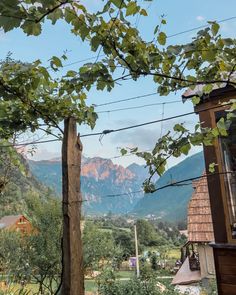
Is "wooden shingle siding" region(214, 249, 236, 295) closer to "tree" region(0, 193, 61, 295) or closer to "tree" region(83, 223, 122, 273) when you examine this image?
"tree" region(0, 193, 61, 295)

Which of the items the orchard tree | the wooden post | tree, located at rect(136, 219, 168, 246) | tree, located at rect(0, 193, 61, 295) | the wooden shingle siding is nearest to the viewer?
the orchard tree

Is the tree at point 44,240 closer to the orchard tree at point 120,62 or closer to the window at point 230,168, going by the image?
the window at point 230,168

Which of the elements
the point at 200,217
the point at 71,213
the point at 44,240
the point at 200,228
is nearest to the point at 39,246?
the point at 44,240

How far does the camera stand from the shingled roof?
7.90 meters

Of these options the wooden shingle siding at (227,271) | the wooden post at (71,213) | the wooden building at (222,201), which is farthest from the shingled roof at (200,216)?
the wooden post at (71,213)

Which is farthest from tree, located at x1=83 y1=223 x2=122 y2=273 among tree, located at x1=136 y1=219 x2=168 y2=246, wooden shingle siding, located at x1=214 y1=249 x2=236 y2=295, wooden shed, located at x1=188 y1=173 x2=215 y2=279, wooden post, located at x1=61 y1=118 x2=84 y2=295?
tree, located at x1=136 y1=219 x2=168 y2=246

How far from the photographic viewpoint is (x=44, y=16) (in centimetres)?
99

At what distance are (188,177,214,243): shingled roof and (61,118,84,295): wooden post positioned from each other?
6.33 metres

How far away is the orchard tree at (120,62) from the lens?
3.38 feet

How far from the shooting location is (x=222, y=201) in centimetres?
326

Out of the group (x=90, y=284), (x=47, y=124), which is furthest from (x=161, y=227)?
(x=47, y=124)

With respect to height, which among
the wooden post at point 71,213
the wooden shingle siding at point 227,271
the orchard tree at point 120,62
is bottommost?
the wooden shingle siding at point 227,271

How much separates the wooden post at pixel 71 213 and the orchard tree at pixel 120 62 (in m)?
0.01

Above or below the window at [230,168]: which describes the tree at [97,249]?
below
